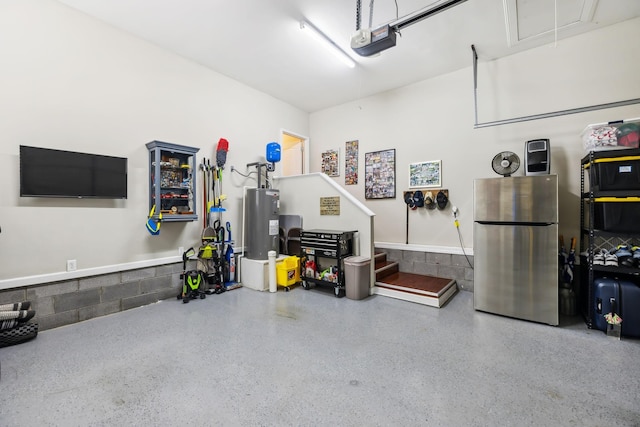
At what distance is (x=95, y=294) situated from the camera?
3379 mm

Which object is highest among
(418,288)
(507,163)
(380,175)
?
(380,175)

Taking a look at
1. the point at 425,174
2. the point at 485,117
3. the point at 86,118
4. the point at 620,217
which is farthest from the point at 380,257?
the point at 86,118

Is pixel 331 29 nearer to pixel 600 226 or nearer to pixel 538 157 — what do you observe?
pixel 538 157

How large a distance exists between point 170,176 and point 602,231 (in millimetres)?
5658

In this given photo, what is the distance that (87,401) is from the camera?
190 cm

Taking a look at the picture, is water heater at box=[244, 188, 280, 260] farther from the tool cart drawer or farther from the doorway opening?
the doorway opening

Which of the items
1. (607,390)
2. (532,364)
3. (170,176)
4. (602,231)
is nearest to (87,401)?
(170,176)

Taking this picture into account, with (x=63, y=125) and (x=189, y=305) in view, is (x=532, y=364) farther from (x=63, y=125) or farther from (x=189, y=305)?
(x=63, y=125)

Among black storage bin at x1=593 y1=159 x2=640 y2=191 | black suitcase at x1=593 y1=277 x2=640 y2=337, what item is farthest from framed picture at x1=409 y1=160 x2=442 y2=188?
black suitcase at x1=593 y1=277 x2=640 y2=337

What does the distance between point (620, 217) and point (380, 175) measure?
11.3 feet

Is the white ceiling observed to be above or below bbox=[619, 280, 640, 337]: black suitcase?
above

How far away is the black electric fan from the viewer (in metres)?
3.67

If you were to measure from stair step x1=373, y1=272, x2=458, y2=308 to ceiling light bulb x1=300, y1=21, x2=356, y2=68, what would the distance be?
3.65m

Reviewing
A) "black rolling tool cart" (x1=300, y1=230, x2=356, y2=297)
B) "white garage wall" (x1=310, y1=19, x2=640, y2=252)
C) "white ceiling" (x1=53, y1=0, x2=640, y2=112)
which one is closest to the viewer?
"white ceiling" (x1=53, y1=0, x2=640, y2=112)
